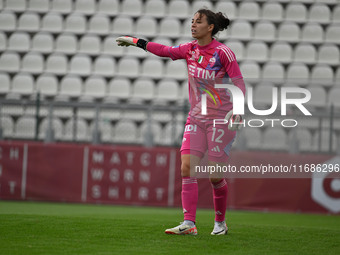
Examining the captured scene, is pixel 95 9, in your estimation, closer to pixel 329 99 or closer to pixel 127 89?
pixel 127 89

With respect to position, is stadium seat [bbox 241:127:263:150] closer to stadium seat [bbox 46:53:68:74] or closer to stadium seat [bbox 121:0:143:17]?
stadium seat [bbox 46:53:68:74]

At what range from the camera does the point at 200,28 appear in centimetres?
485

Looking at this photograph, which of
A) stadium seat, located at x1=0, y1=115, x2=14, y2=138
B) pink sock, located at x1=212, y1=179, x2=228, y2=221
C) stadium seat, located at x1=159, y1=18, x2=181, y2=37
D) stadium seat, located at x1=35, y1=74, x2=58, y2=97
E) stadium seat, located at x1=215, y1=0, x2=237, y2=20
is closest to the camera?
pink sock, located at x1=212, y1=179, x2=228, y2=221

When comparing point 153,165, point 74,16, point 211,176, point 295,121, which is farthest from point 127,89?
point 211,176

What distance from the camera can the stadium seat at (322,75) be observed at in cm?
1381

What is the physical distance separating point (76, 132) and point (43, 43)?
16.7 ft

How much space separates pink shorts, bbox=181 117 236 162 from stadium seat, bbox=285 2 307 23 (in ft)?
36.8

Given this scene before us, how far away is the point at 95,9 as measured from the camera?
50.4 ft

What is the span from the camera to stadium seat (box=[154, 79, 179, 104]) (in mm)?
13555

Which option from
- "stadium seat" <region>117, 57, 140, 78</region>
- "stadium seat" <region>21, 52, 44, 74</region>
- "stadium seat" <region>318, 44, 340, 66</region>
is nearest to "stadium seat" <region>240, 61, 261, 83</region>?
"stadium seat" <region>318, 44, 340, 66</region>

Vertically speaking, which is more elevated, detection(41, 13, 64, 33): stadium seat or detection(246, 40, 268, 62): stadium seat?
detection(41, 13, 64, 33): stadium seat

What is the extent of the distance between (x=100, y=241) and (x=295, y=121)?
21.4ft

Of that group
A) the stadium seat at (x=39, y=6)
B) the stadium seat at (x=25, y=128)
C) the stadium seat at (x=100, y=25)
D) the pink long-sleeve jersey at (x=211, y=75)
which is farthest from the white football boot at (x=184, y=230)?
the stadium seat at (x=39, y=6)

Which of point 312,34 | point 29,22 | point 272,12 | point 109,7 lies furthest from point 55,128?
point 312,34
